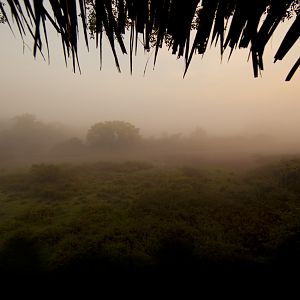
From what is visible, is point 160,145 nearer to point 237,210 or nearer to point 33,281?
point 237,210

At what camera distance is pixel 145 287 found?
44.6ft

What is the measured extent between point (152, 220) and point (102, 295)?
32.6 feet

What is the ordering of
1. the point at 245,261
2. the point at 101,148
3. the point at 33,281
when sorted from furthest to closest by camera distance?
the point at 101,148 < the point at 245,261 < the point at 33,281

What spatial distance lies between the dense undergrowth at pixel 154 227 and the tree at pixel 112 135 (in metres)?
43.3

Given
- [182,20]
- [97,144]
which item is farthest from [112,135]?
[182,20]

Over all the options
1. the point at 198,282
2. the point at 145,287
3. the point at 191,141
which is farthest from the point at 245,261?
the point at 191,141

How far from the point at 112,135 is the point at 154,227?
64.4 m

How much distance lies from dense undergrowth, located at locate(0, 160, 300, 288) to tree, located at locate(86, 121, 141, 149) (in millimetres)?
43316

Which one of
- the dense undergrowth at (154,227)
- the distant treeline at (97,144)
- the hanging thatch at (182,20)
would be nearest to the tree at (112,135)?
the distant treeline at (97,144)

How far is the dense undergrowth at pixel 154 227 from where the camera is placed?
50.3ft

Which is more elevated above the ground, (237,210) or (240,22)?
(240,22)

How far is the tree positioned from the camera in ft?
267

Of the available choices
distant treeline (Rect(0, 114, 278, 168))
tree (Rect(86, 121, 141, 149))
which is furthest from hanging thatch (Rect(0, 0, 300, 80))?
tree (Rect(86, 121, 141, 149))

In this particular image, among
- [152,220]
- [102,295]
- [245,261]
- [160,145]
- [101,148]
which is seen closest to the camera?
[102,295]
